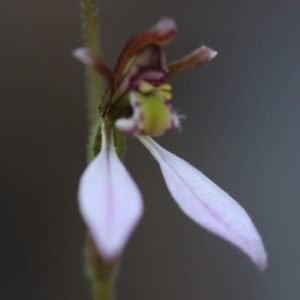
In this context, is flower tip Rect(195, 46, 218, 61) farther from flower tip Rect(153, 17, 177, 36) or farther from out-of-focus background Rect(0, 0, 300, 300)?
out-of-focus background Rect(0, 0, 300, 300)

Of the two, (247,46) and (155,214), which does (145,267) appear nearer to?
(155,214)

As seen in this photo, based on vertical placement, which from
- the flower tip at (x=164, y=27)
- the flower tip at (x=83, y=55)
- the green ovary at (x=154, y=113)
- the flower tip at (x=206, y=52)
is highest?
the flower tip at (x=164, y=27)

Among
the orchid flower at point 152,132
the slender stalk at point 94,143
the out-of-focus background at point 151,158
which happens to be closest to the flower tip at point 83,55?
the orchid flower at point 152,132

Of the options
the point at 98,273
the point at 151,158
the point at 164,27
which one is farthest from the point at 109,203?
the point at 151,158

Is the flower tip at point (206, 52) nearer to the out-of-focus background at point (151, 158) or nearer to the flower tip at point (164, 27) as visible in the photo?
the flower tip at point (164, 27)

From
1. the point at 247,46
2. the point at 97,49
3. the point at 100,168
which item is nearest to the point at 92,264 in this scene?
the point at 100,168

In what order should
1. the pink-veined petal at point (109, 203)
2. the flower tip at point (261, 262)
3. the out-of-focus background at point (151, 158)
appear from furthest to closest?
the out-of-focus background at point (151, 158) → the flower tip at point (261, 262) → the pink-veined petal at point (109, 203)

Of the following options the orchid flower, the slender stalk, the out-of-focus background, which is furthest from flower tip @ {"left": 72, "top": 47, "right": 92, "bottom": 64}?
the out-of-focus background
